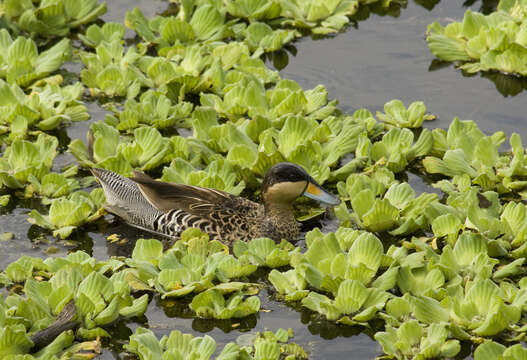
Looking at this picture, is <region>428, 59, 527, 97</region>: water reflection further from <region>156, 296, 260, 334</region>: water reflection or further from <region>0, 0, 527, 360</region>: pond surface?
<region>156, 296, 260, 334</region>: water reflection

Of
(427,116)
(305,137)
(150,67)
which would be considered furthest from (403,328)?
(150,67)

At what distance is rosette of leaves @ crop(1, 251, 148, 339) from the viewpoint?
6086 mm

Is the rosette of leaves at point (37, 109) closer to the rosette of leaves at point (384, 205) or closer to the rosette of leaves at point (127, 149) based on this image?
the rosette of leaves at point (127, 149)

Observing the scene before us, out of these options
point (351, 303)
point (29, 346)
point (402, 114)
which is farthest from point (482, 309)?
point (402, 114)

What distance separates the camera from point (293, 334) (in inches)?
244

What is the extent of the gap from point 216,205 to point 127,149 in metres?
1.21

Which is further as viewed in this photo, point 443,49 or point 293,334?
point 443,49

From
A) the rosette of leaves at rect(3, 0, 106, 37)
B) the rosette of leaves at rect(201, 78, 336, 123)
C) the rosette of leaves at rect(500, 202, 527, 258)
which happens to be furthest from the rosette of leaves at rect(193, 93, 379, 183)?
the rosette of leaves at rect(3, 0, 106, 37)

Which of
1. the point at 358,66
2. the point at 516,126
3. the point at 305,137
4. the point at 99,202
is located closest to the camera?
the point at 99,202

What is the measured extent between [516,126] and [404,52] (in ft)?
6.45

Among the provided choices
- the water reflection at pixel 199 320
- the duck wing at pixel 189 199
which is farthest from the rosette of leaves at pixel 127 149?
the water reflection at pixel 199 320

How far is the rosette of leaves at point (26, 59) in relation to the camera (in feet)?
31.4

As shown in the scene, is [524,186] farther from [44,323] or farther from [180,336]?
[44,323]

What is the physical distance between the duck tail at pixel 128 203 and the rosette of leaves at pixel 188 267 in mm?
611
